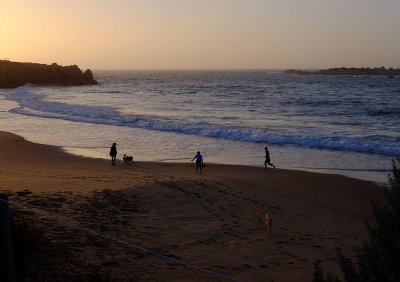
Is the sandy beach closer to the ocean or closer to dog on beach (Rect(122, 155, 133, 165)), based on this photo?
dog on beach (Rect(122, 155, 133, 165))

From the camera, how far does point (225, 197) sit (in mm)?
14195

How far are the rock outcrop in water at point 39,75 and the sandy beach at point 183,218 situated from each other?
90.3 m

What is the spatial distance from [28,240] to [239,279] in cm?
391

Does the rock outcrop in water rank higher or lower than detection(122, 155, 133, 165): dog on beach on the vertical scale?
higher

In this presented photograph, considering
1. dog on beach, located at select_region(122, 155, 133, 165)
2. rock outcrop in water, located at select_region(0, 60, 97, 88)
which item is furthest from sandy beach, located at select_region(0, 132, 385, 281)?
rock outcrop in water, located at select_region(0, 60, 97, 88)

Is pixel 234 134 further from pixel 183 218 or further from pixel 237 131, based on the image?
pixel 183 218

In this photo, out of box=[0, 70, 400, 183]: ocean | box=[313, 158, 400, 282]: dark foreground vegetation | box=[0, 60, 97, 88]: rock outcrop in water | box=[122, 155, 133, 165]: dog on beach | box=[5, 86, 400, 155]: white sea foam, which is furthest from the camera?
box=[0, 60, 97, 88]: rock outcrop in water

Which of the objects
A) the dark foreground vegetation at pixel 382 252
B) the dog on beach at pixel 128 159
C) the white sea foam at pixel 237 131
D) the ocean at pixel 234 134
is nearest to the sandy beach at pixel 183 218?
the dog on beach at pixel 128 159

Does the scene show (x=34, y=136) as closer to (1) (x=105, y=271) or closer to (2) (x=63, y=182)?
(2) (x=63, y=182)

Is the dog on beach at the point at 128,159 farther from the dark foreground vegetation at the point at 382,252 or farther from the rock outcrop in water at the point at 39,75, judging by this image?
the rock outcrop in water at the point at 39,75

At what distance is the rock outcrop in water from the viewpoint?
331 feet

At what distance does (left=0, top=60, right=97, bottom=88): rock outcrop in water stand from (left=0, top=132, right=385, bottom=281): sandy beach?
9035 centimetres

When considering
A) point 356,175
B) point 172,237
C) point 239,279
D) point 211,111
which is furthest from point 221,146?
point 211,111

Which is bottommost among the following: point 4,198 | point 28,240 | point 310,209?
point 310,209
